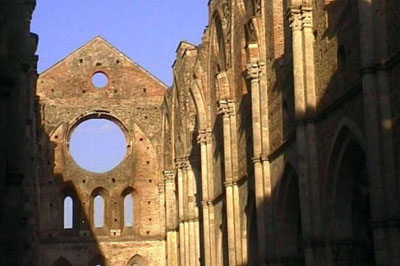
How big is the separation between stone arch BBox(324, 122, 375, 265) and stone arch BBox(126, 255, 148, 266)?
67.4 feet

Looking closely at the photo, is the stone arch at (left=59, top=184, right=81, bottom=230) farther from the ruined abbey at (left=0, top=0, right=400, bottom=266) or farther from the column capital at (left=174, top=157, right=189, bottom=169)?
the column capital at (left=174, top=157, right=189, bottom=169)

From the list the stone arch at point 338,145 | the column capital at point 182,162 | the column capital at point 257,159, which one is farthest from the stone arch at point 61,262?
the stone arch at point 338,145

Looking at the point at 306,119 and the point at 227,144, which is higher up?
the point at 227,144

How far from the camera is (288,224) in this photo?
21.4 metres

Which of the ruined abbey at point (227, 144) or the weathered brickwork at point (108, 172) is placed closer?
the ruined abbey at point (227, 144)

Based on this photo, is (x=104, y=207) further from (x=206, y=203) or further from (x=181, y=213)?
(x=206, y=203)

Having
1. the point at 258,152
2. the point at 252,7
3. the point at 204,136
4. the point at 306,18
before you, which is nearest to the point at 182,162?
the point at 204,136

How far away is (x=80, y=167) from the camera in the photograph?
38.4m

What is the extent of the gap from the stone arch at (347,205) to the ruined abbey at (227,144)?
0.09ft

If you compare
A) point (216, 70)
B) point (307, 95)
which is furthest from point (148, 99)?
point (307, 95)

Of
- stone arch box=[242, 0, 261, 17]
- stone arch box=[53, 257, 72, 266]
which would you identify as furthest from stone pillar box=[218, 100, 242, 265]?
stone arch box=[53, 257, 72, 266]

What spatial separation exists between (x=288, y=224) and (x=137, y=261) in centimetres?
1741

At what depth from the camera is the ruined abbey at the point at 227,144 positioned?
14.6 meters

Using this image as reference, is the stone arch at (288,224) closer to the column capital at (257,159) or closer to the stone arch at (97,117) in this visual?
the column capital at (257,159)
